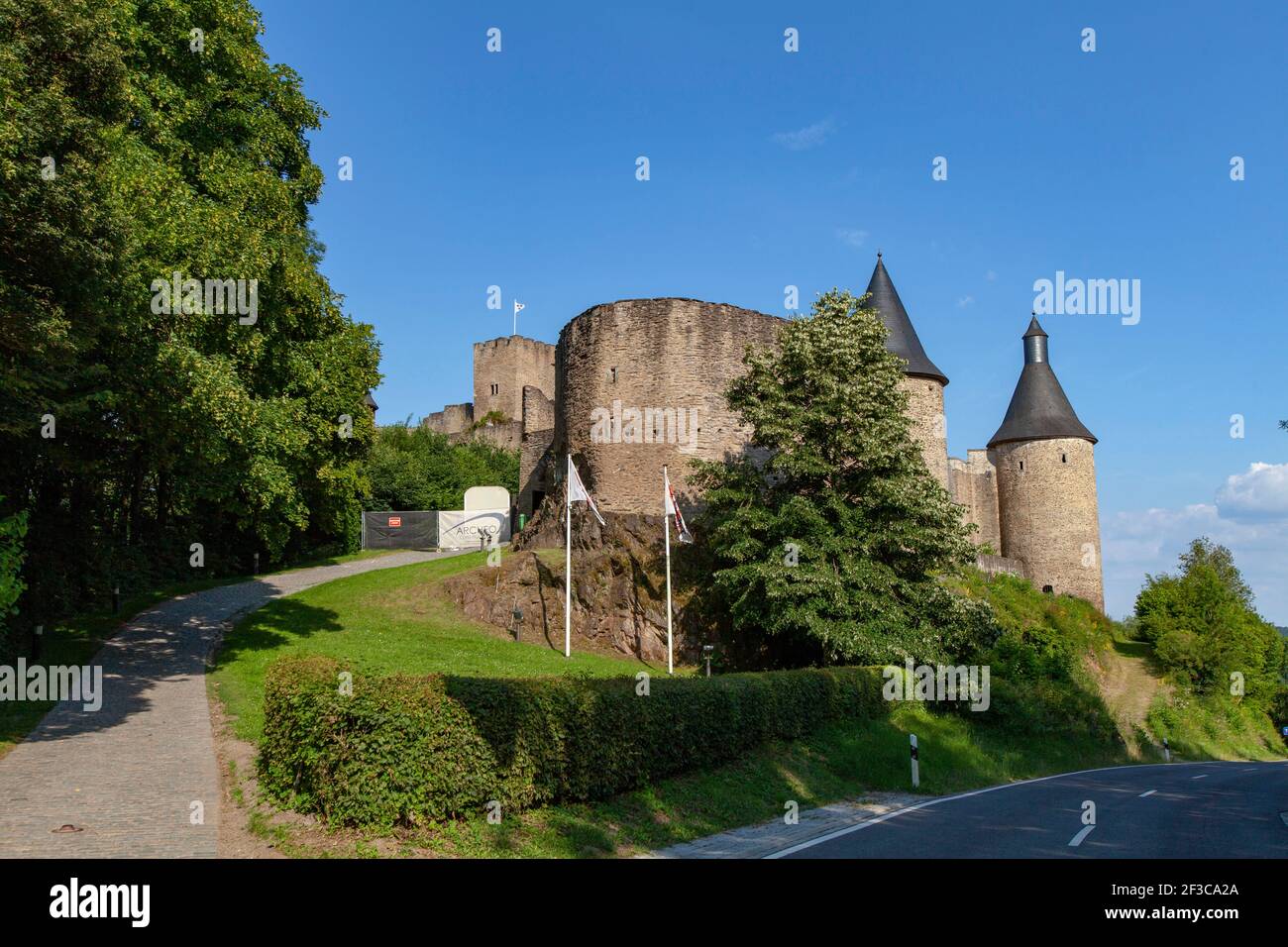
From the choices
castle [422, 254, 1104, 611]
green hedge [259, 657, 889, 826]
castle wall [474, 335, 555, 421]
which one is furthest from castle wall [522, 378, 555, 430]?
green hedge [259, 657, 889, 826]

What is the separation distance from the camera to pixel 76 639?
60.1 ft

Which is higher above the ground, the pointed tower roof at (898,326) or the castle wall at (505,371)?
the castle wall at (505,371)

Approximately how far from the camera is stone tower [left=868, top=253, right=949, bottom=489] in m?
36.5

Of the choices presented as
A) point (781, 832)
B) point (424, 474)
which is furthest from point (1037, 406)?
point (781, 832)

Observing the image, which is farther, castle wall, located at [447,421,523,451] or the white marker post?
castle wall, located at [447,421,523,451]

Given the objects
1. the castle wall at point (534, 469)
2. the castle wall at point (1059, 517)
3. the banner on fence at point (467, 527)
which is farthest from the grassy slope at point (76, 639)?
the castle wall at point (1059, 517)

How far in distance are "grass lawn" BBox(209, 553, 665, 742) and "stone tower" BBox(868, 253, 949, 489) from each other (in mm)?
17513

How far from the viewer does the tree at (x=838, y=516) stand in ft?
67.5

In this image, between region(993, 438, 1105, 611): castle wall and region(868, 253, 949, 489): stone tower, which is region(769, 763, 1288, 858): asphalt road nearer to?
region(868, 253, 949, 489): stone tower

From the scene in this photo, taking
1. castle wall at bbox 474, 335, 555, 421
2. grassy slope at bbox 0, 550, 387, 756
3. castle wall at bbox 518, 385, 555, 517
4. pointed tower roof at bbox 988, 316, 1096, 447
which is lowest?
grassy slope at bbox 0, 550, 387, 756

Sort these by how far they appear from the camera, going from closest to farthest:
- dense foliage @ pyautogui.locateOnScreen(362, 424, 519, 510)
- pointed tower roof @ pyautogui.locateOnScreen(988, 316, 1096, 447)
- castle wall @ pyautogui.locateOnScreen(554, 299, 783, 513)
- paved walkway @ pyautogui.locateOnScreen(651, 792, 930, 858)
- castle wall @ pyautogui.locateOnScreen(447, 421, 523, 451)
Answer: paved walkway @ pyautogui.locateOnScreen(651, 792, 930, 858), castle wall @ pyautogui.locateOnScreen(554, 299, 783, 513), dense foliage @ pyautogui.locateOnScreen(362, 424, 519, 510), pointed tower roof @ pyautogui.locateOnScreen(988, 316, 1096, 447), castle wall @ pyautogui.locateOnScreen(447, 421, 523, 451)

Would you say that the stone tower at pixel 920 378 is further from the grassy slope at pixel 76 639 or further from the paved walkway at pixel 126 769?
the paved walkway at pixel 126 769

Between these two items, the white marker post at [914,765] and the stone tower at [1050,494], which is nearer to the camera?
the white marker post at [914,765]

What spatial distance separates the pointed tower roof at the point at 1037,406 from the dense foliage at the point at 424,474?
101ft
